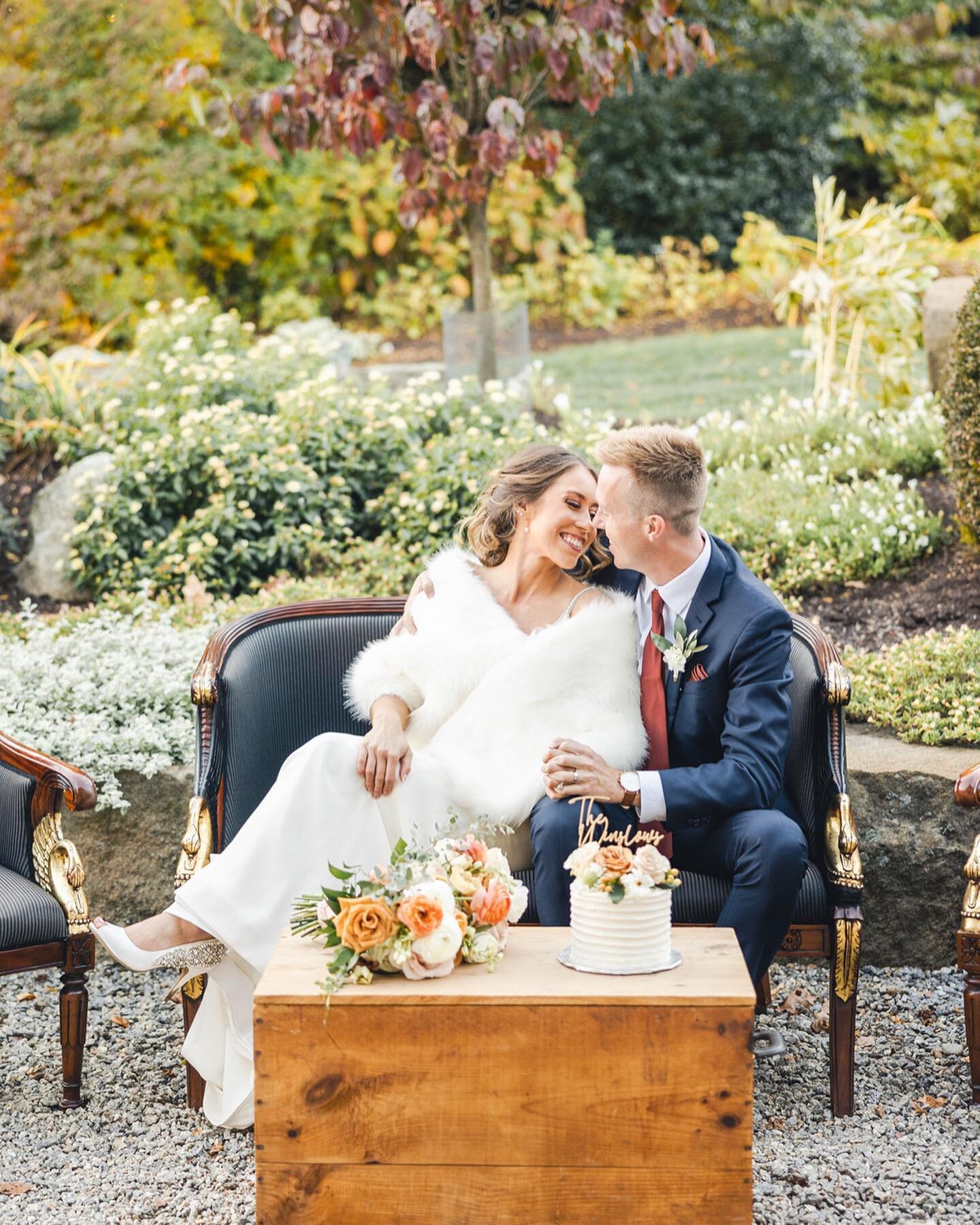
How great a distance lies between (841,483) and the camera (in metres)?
6.15

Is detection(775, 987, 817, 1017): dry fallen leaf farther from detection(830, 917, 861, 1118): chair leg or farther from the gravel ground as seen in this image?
detection(830, 917, 861, 1118): chair leg

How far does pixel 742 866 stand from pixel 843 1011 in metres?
0.45

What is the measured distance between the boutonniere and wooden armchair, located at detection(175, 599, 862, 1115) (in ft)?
1.19

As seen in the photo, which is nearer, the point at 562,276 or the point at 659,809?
the point at 659,809

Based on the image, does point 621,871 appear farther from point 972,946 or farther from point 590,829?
point 972,946

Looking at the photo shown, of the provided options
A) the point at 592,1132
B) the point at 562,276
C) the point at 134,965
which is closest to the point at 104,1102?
the point at 134,965

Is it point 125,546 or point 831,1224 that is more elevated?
point 125,546

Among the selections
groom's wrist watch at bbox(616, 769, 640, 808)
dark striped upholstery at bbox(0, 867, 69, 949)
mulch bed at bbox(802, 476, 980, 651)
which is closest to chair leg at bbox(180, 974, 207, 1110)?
dark striped upholstery at bbox(0, 867, 69, 949)

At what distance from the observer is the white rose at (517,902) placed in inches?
103

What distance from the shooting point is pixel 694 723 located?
3.26 meters

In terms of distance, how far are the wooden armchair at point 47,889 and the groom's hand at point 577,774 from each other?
112 cm

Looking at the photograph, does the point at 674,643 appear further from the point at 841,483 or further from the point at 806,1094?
the point at 841,483

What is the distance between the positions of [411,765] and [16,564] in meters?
3.78

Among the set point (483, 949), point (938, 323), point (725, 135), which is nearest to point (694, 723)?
point (483, 949)
